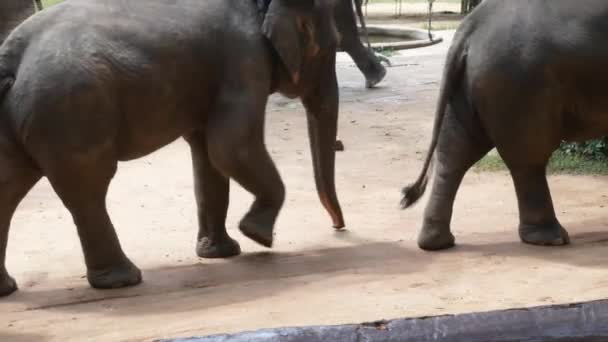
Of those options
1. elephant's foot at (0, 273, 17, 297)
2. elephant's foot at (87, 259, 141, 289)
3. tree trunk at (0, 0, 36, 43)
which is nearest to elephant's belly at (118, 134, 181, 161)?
elephant's foot at (87, 259, 141, 289)

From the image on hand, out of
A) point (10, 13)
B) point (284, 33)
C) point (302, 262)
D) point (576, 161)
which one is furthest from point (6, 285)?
point (576, 161)

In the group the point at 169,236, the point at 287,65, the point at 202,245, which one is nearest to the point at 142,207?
the point at 169,236

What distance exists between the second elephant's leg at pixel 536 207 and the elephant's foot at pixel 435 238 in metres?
0.40

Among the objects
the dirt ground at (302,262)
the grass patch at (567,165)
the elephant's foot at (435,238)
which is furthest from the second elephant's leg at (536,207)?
the grass patch at (567,165)

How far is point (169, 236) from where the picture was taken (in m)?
6.16

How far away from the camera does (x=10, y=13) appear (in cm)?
833

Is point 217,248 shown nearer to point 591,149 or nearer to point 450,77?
point 450,77

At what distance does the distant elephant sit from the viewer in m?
12.0

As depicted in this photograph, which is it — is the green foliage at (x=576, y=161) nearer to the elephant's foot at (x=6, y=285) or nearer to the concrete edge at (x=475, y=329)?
the elephant's foot at (x=6, y=285)

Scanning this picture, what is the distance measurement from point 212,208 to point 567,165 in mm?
3330

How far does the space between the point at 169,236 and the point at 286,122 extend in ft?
13.3

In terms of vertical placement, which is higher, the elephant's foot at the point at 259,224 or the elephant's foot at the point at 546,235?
the elephant's foot at the point at 259,224

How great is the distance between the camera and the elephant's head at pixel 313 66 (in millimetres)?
5129

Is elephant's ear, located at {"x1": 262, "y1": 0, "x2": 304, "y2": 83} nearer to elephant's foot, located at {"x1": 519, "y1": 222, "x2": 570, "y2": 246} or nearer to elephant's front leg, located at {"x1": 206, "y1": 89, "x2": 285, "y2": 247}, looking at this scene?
elephant's front leg, located at {"x1": 206, "y1": 89, "x2": 285, "y2": 247}
